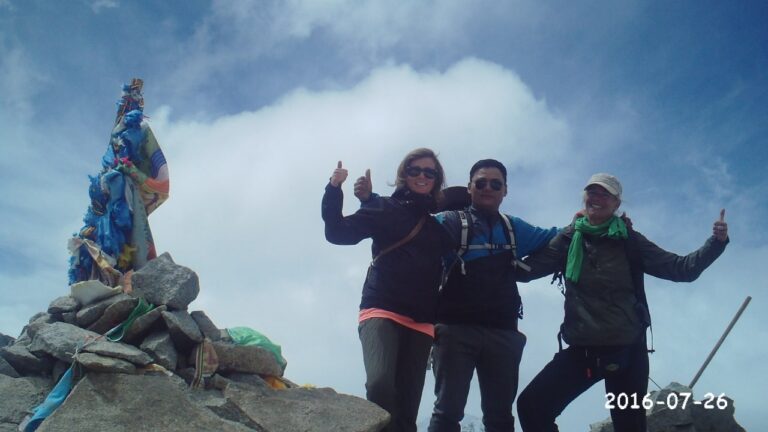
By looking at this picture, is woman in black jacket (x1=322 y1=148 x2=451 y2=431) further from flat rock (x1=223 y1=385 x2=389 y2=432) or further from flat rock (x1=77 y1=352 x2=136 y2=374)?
flat rock (x1=77 y1=352 x2=136 y2=374)

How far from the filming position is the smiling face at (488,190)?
655 cm

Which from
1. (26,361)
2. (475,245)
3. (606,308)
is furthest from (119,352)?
(606,308)

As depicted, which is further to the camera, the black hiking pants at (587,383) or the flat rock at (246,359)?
the flat rock at (246,359)

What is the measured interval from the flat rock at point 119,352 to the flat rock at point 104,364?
0.19 ft

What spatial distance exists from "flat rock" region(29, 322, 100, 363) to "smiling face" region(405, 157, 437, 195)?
4.32 m

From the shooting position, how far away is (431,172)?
6305mm

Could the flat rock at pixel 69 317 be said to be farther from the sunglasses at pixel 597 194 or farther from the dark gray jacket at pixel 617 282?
the sunglasses at pixel 597 194

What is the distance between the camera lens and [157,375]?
225 inches

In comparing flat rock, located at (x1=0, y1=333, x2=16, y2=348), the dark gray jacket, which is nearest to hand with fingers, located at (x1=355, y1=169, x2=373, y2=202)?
the dark gray jacket

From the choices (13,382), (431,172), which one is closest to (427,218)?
(431,172)

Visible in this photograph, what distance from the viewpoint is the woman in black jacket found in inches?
200

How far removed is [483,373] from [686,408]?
4.66 meters

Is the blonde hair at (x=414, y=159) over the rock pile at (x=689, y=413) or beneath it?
over

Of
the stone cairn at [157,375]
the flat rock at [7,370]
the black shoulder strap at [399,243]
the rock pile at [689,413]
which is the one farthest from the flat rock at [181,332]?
the rock pile at [689,413]
